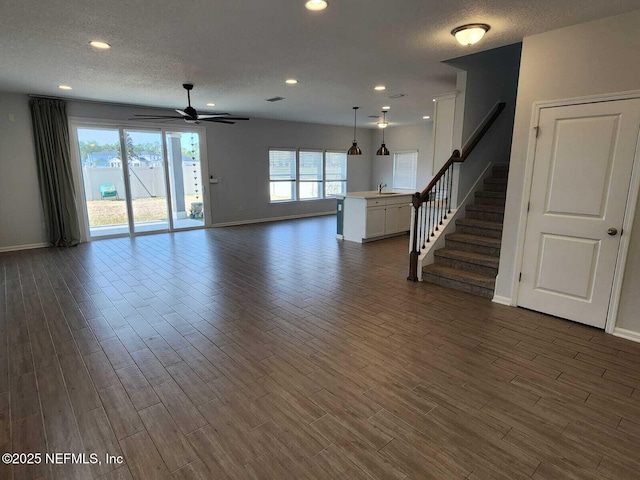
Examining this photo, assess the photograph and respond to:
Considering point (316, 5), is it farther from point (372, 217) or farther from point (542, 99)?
point (372, 217)

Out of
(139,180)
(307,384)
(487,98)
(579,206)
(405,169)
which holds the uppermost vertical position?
(487,98)

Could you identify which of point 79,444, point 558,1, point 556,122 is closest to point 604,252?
point 556,122

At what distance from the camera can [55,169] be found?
6504 millimetres

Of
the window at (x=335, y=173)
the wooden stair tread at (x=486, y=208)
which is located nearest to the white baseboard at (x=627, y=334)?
the wooden stair tread at (x=486, y=208)

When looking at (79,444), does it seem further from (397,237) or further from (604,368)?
(397,237)

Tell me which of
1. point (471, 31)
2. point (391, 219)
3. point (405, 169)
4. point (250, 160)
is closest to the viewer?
point (471, 31)

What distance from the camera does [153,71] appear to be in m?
4.61

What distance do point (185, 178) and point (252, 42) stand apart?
5540mm

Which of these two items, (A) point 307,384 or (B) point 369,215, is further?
(B) point 369,215

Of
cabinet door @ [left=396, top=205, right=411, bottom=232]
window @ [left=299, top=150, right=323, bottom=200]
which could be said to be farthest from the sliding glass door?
cabinet door @ [left=396, top=205, right=411, bottom=232]

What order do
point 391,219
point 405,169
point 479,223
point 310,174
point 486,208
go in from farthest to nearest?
point 405,169 → point 310,174 → point 391,219 → point 486,208 → point 479,223

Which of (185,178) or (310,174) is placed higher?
(310,174)

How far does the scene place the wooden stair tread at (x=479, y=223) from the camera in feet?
15.1

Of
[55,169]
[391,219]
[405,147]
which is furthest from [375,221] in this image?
[55,169]
